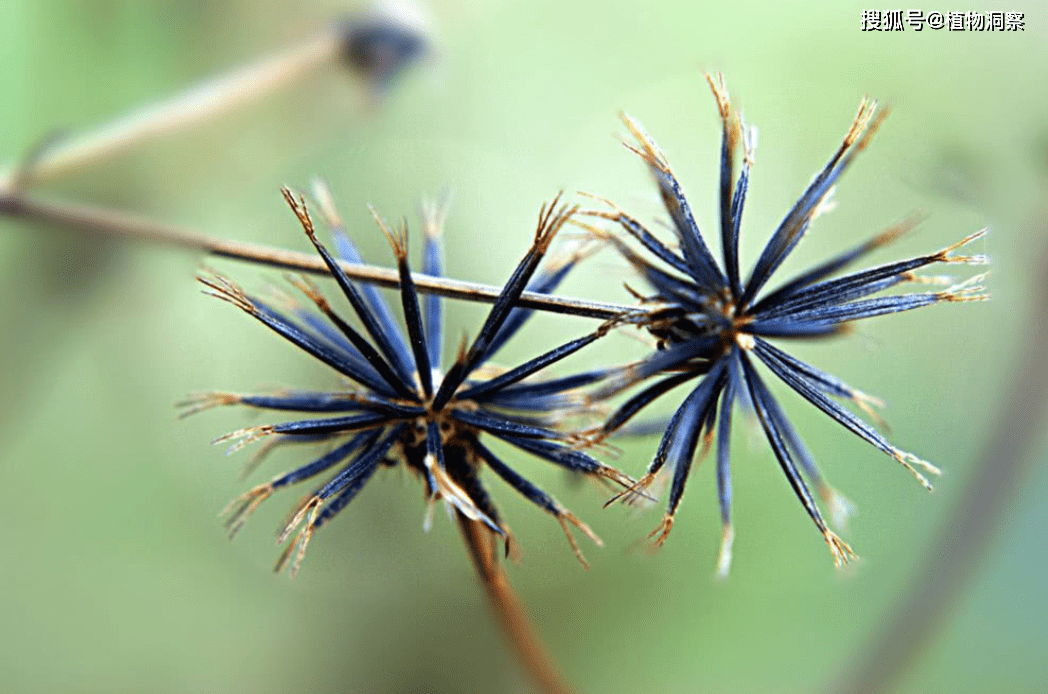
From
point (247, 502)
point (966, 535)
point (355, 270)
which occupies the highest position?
point (355, 270)

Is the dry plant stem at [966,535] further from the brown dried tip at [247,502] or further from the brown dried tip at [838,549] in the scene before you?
the brown dried tip at [247,502]

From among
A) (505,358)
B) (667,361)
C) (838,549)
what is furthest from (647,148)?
(505,358)

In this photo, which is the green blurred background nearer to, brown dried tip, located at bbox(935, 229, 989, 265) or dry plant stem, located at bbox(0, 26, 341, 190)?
dry plant stem, located at bbox(0, 26, 341, 190)

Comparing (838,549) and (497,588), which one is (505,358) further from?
(838,549)

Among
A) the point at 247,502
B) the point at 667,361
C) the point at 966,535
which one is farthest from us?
the point at 966,535

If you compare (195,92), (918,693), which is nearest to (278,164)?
(195,92)

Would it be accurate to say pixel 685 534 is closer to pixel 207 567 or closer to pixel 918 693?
pixel 918 693
